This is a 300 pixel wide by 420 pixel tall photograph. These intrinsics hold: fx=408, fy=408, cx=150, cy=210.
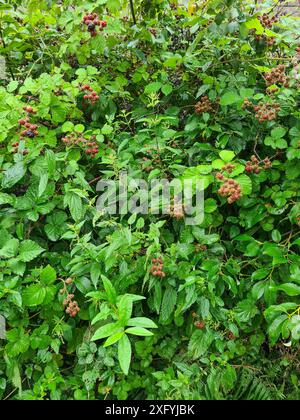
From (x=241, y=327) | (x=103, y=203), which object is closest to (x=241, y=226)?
(x=241, y=327)

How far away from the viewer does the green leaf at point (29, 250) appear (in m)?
1.33

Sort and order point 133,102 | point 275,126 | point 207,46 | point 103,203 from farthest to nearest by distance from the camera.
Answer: point 133,102, point 207,46, point 275,126, point 103,203

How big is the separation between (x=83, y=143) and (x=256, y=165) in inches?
26.0

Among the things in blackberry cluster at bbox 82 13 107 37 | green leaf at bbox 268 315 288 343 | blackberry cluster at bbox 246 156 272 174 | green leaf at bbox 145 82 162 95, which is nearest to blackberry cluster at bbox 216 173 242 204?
blackberry cluster at bbox 246 156 272 174

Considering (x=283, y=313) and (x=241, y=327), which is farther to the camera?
(x=241, y=327)

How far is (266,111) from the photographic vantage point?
1535 mm

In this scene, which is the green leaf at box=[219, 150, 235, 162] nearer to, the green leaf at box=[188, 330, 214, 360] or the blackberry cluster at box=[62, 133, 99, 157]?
the blackberry cluster at box=[62, 133, 99, 157]

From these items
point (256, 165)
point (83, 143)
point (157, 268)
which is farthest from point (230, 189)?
point (83, 143)

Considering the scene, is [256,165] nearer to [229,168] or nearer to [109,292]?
[229,168]

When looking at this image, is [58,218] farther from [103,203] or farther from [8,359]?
[8,359]

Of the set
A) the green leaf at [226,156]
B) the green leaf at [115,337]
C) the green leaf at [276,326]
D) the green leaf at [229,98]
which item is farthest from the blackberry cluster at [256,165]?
the green leaf at [115,337]

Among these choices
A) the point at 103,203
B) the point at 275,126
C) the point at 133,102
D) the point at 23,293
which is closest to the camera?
the point at 23,293

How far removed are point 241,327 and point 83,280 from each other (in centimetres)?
59

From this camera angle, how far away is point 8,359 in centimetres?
132
